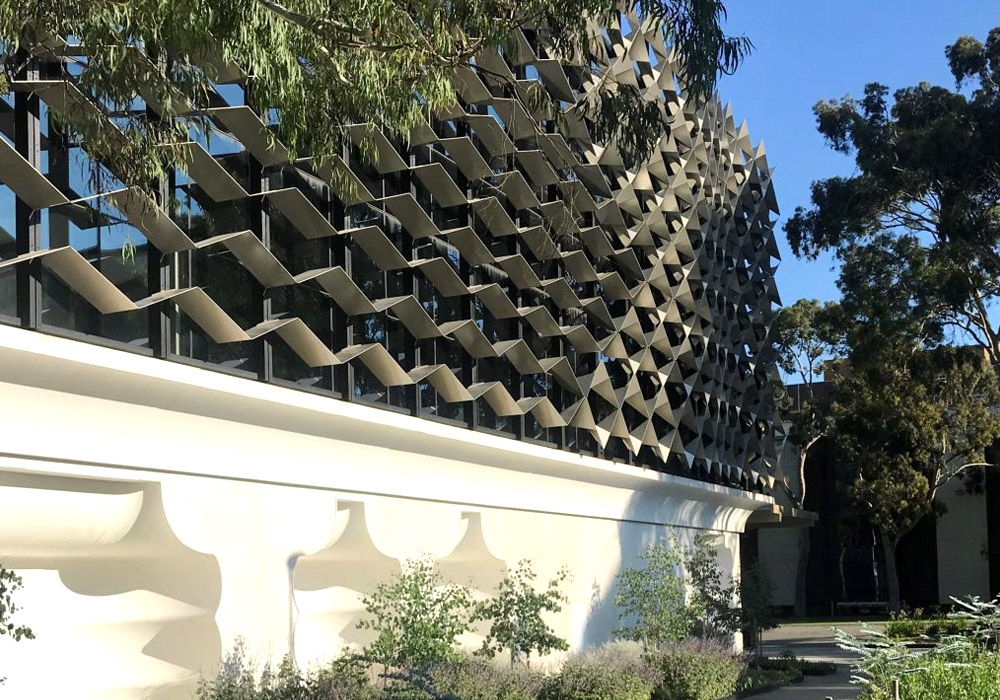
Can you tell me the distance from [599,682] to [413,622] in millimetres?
3927

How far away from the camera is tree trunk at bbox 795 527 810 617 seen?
57719mm

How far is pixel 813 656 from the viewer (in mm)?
36656

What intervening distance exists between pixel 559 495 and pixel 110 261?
13.4 meters

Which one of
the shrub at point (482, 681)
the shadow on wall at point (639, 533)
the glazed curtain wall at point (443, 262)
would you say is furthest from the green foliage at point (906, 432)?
the shrub at point (482, 681)

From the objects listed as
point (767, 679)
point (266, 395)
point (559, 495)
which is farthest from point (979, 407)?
point (266, 395)

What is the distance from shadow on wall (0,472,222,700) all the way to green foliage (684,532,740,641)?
16.9m

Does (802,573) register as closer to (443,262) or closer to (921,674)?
(443,262)

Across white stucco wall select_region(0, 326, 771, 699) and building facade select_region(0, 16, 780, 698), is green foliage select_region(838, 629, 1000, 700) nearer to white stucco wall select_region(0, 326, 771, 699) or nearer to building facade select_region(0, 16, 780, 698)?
building facade select_region(0, 16, 780, 698)

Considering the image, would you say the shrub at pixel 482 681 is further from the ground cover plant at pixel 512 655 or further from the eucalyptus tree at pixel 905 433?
the eucalyptus tree at pixel 905 433

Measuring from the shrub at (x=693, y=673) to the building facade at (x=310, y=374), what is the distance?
8.61 ft

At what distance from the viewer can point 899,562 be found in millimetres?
54625

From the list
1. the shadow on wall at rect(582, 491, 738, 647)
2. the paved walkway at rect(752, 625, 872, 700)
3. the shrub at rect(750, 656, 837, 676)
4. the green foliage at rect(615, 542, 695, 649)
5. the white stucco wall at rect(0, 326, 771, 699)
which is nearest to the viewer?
the white stucco wall at rect(0, 326, 771, 699)

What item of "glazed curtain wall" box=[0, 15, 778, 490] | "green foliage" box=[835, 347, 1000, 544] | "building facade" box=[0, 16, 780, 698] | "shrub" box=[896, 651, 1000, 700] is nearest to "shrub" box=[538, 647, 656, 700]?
"building facade" box=[0, 16, 780, 698]

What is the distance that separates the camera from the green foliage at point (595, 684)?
63.7 ft
